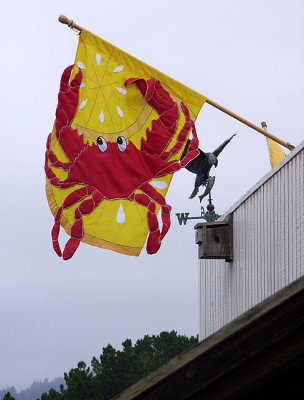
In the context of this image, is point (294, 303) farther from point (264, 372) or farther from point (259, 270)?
point (259, 270)

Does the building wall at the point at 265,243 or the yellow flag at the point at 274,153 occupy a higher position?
the yellow flag at the point at 274,153

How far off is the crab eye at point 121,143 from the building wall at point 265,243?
5.42 feet

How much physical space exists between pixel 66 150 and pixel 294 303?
28.0 ft

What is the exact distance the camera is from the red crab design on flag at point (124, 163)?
9.80 metres

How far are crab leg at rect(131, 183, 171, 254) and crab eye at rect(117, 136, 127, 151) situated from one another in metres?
0.56

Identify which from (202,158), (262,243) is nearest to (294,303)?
(262,243)

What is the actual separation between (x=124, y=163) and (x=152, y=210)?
27.9 inches

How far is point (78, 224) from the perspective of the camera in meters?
9.85

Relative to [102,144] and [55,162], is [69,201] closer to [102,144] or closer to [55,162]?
[55,162]

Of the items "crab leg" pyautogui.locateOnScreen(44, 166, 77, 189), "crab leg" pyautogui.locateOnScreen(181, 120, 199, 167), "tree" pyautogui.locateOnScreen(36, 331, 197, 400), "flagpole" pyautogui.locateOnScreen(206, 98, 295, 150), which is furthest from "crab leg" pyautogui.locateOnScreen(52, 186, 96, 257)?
"tree" pyautogui.locateOnScreen(36, 331, 197, 400)

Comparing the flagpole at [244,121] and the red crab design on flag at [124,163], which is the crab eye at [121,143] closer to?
the red crab design on flag at [124,163]

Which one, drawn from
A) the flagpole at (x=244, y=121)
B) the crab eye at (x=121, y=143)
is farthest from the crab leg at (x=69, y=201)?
the flagpole at (x=244, y=121)

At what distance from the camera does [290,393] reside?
200 centimetres

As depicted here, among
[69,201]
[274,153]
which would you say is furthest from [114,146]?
[274,153]
